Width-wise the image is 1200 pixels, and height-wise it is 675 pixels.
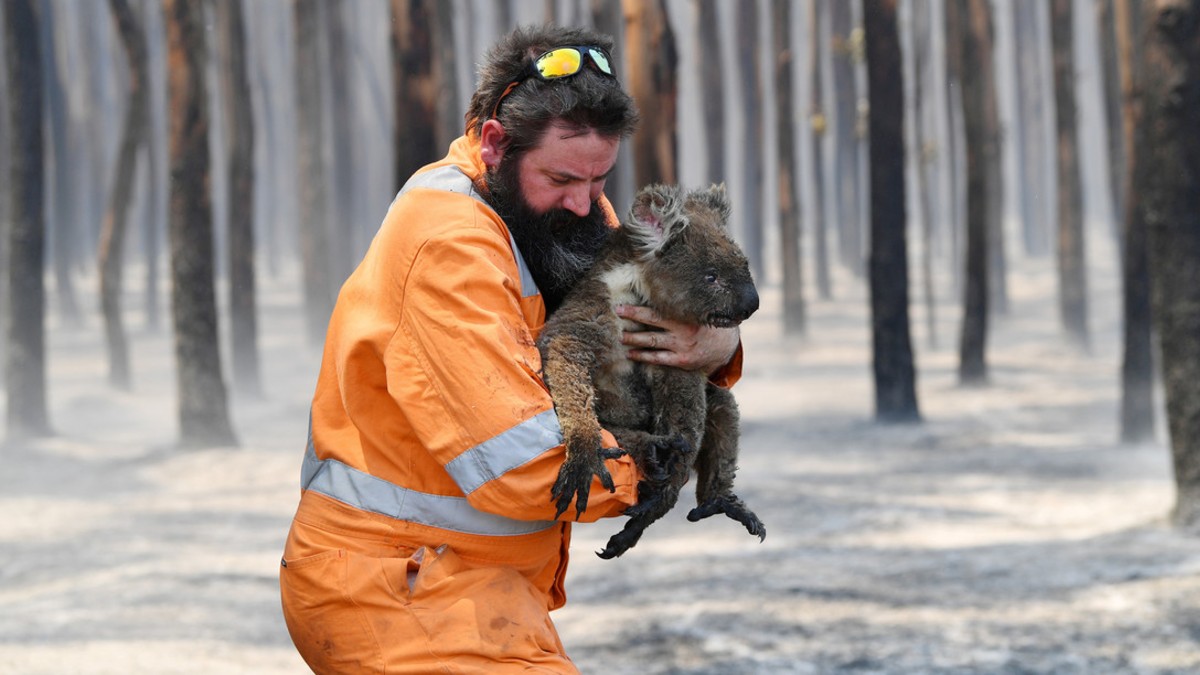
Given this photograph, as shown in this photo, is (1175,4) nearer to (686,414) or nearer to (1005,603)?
(1005,603)

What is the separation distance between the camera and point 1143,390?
12477mm

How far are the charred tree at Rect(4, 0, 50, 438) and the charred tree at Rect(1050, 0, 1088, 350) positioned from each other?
12968 mm

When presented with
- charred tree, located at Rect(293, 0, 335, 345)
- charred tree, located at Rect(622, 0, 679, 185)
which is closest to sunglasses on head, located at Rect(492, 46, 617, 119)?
charred tree, located at Rect(622, 0, 679, 185)

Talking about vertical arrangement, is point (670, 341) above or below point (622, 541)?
above

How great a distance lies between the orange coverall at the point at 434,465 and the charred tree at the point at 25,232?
42.8 feet

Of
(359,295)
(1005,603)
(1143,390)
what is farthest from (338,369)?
(1143,390)

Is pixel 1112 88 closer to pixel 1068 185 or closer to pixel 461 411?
pixel 1068 185

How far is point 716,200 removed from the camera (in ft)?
9.80

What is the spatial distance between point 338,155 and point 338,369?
96.8 feet

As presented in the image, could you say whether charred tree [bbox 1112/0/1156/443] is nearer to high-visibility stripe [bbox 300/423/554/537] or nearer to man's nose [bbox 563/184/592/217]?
man's nose [bbox 563/184/592/217]

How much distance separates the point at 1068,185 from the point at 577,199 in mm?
19118

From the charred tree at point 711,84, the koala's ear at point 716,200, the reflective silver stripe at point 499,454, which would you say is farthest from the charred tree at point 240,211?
the reflective silver stripe at point 499,454

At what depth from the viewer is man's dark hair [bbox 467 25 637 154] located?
2566mm

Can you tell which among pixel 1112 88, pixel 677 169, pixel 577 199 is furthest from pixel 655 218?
pixel 1112 88
